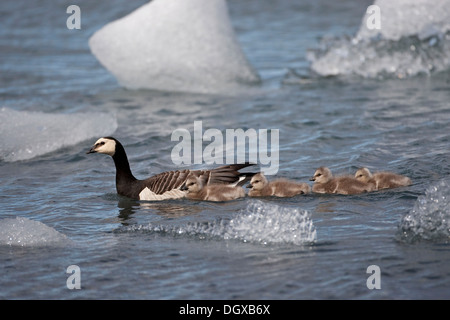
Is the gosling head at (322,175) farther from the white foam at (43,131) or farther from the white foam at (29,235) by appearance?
the white foam at (43,131)

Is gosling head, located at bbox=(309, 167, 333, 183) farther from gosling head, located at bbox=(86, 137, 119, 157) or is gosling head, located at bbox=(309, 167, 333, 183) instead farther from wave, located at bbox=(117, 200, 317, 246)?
gosling head, located at bbox=(86, 137, 119, 157)

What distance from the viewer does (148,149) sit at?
10273 millimetres

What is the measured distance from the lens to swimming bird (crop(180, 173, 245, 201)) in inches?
311

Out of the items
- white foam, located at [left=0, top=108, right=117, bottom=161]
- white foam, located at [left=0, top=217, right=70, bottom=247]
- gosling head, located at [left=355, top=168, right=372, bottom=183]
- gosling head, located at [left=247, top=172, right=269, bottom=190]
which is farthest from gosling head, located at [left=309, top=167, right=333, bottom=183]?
white foam, located at [left=0, top=108, right=117, bottom=161]

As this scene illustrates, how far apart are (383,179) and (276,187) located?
3.56ft

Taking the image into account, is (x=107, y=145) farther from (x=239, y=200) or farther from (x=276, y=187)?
(x=276, y=187)

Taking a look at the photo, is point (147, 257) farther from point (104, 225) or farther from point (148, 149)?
point (148, 149)

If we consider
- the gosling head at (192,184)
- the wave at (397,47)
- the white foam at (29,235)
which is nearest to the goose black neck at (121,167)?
the gosling head at (192,184)

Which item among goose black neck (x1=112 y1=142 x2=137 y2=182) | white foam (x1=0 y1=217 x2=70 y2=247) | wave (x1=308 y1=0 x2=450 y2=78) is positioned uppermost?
wave (x1=308 y1=0 x2=450 y2=78)

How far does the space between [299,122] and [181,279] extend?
224 inches

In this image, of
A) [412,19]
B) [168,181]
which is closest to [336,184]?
[168,181]

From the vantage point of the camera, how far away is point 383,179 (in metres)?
7.75

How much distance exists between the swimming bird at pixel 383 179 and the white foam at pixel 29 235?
9.94ft

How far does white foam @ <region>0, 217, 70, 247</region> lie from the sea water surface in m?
0.01
